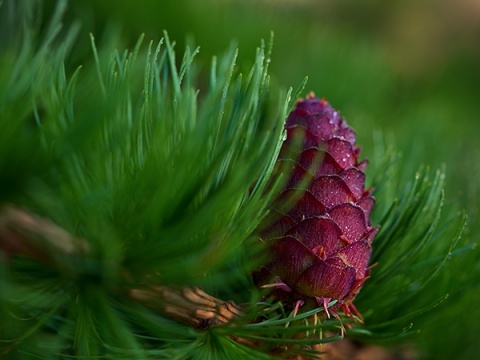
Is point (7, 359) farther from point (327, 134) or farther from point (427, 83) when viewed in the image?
point (427, 83)

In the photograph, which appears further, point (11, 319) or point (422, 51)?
point (422, 51)

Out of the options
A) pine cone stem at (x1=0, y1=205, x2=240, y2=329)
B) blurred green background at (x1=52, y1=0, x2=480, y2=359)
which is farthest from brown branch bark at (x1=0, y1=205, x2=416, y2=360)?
blurred green background at (x1=52, y1=0, x2=480, y2=359)

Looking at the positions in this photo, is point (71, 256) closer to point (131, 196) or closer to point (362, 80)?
point (131, 196)

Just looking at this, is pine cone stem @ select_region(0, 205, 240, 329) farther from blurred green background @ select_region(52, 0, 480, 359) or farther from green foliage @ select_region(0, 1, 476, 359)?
blurred green background @ select_region(52, 0, 480, 359)

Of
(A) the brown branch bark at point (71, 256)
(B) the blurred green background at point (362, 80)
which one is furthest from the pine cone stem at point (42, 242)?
(B) the blurred green background at point (362, 80)

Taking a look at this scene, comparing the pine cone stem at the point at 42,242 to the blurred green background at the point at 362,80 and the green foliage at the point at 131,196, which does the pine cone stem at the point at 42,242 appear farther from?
the blurred green background at the point at 362,80

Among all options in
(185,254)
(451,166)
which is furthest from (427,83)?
(185,254)
